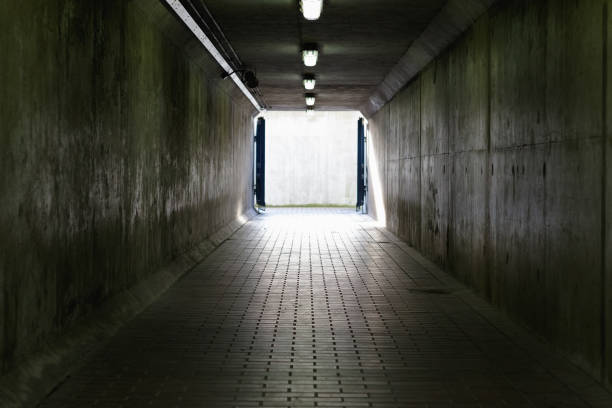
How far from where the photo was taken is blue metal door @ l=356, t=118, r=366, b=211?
25.8 metres

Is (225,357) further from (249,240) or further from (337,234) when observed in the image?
(337,234)

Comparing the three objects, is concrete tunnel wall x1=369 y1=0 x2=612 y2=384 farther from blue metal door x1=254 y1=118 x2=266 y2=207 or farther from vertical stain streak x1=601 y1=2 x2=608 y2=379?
blue metal door x1=254 y1=118 x2=266 y2=207

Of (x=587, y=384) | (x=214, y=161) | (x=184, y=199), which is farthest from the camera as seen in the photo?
(x=214, y=161)

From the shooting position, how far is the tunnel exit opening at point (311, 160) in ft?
107

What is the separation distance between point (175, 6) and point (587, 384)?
6830 millimetres

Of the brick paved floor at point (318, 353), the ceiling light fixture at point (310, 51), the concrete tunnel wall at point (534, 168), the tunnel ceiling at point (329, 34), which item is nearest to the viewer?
the brick paved floor at point (318, 353)

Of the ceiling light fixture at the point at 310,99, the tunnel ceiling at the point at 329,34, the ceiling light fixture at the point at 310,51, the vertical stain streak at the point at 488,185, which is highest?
the ceiling light fixture at the point at 310,99

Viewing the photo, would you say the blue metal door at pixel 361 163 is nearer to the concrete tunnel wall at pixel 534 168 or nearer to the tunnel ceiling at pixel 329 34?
the tunnel ceiling at pixel 329 34

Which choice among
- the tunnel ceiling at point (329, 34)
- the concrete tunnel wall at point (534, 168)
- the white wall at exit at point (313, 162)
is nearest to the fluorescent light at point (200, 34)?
the tunnel ceiling at point (329, 34)

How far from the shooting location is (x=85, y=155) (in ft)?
21.1

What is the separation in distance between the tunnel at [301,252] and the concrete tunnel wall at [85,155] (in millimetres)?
31

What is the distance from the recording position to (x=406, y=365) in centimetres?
588

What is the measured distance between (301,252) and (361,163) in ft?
41.2

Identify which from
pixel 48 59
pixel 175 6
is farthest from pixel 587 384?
pixel 175 6
